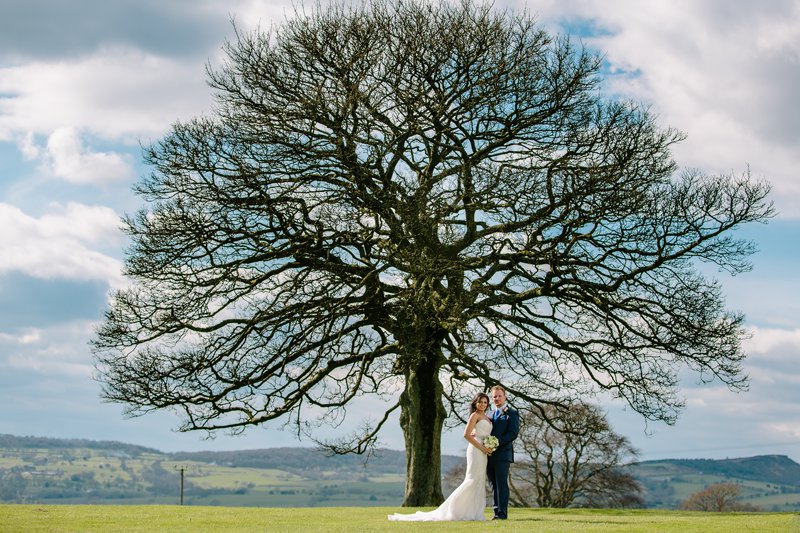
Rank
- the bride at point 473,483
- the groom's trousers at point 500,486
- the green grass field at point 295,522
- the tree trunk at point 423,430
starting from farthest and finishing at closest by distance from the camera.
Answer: the tree trunk at point 423,430 < the groom's trousers at point 500,486 < the bride at point 473,483 < the green grass field at point 295,522

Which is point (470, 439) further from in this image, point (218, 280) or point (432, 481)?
point (218, 280)

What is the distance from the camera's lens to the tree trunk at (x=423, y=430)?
21.2 meters

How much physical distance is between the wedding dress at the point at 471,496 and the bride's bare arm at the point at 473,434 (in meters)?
0.08

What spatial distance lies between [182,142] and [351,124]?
4334 millimetres

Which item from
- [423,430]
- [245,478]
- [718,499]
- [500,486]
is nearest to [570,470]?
[718,499]

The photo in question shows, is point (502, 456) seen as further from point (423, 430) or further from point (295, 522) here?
point (423, 430)

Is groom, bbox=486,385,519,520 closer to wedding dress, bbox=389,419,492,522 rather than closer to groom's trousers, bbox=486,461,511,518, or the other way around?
groom's trousers, bbox=486,461,511,518

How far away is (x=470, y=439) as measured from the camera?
56.2 feet

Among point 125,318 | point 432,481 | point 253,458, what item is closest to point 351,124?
point 125,318

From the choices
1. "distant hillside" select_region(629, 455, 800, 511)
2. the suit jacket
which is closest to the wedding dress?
the suit jacket

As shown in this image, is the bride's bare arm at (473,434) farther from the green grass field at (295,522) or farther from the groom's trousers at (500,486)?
the green grass field at (295,522)

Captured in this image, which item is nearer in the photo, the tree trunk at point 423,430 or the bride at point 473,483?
the bride at point 473,483

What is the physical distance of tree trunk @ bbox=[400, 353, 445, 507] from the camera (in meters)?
21.2

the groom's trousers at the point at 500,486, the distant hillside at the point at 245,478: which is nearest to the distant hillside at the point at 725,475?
the distant hillside at the point at 245,478
